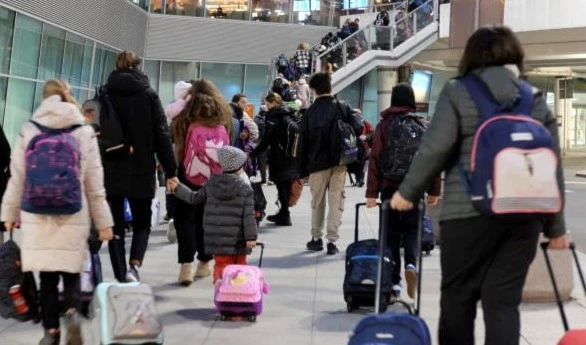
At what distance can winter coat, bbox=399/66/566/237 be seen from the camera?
4258 millimetres

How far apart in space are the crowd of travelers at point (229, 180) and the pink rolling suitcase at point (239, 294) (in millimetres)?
631

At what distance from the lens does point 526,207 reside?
158 inches

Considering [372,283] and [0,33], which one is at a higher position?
[0,33]

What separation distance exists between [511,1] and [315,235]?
20794 mm

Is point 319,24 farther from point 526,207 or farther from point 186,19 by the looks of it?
point 526,207

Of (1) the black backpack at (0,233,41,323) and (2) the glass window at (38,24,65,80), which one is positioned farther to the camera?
(2) the glass window at (38,24,65,80)

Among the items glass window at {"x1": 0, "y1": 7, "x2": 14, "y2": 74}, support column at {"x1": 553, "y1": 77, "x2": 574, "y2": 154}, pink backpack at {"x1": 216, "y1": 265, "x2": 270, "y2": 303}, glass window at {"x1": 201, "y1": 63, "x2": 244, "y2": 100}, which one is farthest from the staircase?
pink backpack at {"x1": 216, "y1": 265, "x2": 270, "y2": 303}

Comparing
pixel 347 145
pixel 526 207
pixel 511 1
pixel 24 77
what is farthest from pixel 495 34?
pixel 511 1

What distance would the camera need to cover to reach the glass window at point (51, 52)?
77.3 feet

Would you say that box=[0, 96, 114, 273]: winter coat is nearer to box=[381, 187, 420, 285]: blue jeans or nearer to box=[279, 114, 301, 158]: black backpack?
box=[381, 187, 420, 285]: blue jeans

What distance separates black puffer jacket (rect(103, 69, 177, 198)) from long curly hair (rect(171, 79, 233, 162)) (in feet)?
2.62

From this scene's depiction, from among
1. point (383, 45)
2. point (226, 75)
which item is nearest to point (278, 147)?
point (383, 45)

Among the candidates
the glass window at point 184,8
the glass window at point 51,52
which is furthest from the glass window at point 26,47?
the glass window at point 184,8

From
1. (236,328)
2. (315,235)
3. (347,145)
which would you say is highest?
(347,145)
